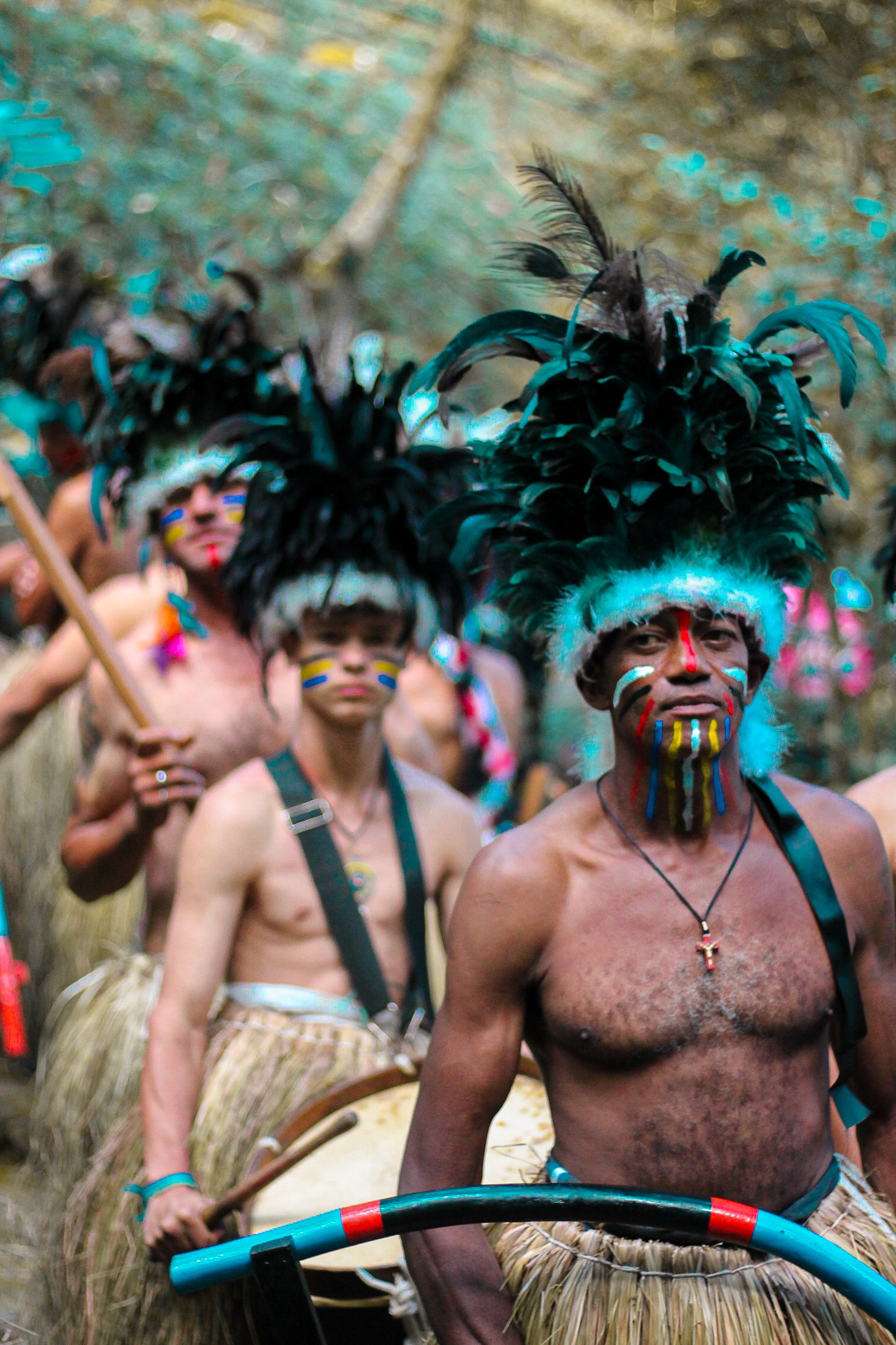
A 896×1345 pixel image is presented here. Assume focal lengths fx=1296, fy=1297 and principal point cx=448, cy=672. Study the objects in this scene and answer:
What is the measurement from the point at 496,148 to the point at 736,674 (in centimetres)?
847

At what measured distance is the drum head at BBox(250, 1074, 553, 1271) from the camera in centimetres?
217

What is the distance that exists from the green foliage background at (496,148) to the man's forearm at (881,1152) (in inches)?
97.4

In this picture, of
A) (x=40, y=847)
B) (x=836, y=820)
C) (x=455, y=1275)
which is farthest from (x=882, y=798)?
(x=40, y=847)

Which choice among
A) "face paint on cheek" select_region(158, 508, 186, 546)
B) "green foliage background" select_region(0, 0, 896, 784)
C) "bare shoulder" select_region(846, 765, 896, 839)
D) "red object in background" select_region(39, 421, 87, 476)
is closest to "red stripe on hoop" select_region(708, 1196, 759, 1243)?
"bare shoulder" select_region(846, 765, 896, 839)

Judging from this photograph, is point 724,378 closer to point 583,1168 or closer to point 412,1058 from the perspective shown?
point 583,1168

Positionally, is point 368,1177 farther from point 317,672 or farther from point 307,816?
point 317,672

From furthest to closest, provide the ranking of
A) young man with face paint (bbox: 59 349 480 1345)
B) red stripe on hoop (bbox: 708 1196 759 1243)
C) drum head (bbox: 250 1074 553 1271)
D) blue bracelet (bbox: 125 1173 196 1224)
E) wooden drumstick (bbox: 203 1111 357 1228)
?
young man with face paint (bbox: 59 349 480 1345), blue bracelet (bbox: 125 1173 196 1224), drum head (bbox: 250 1074 553 1271), wooden drumstick (bbox: 203 1111 357 1228), red stripe on hoop (bbox: 708 1196 759 1243)

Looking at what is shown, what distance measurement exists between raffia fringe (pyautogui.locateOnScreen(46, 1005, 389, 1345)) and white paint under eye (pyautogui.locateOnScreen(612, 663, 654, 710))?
1.17 metres

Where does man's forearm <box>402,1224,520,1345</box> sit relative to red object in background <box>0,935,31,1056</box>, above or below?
below

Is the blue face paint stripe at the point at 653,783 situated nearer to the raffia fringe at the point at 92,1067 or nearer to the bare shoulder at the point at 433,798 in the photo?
the bare shoulder at the point at 433,798

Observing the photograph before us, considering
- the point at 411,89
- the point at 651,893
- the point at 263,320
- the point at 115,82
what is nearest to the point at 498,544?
the point at 651,893

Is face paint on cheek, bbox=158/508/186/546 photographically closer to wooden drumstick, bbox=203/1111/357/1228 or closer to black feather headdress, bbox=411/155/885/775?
black feather headdress, bbox=411/155/885/775

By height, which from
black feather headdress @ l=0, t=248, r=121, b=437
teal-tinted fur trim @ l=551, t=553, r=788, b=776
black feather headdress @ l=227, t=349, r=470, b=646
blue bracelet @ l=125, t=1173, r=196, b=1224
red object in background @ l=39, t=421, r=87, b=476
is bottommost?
blue bracelet @ l=125, t=1173, r=196, b=1224

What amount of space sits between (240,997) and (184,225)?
19.0ft
